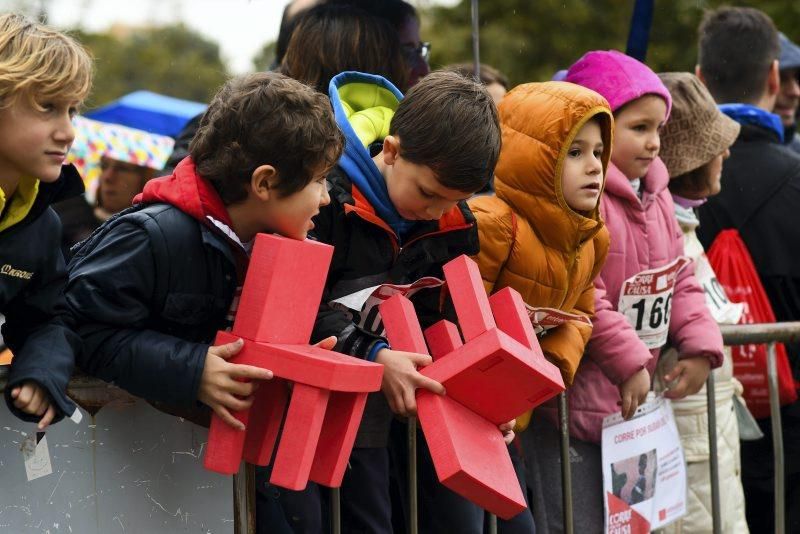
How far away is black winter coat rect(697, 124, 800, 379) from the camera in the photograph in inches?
209

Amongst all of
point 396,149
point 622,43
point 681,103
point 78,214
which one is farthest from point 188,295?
point 622,43

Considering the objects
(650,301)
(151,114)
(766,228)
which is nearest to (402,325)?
(650,301)

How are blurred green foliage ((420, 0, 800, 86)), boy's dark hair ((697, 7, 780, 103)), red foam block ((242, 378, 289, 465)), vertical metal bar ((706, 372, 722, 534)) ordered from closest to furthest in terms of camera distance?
1. red foam block ((242, 378, 289, 465))
2. vertical metal bar ((706, 372, 722, 534))
3. boy's dark hair ((697, 7, 780, 103))
4. blurred green foliage ((420, 0, 800, 86))

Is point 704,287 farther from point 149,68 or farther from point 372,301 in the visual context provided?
point 149,68

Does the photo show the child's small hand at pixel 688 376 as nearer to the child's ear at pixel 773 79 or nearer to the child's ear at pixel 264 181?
the child's ear at pixel 264 181

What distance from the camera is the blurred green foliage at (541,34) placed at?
15.7m

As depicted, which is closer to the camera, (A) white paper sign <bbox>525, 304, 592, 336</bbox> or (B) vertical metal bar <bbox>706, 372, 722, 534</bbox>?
(A) white paper sign <bbox>525, 304, 592, 336</bbox>

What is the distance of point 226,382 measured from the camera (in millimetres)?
2912

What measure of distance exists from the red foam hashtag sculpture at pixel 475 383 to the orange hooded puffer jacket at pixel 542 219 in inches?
20.1

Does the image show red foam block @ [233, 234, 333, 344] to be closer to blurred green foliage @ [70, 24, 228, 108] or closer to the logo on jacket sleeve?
the logo on jacket sleeve

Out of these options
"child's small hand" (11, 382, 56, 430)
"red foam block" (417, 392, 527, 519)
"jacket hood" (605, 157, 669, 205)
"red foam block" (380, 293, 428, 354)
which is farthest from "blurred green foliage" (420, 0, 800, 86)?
"child's small hand" (11, 382, 56, 430)

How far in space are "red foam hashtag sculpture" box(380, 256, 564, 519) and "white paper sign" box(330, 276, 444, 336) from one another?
0.47 ft

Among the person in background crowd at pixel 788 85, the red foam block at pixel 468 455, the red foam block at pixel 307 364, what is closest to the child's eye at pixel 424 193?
the red foam block at pixel 468 455

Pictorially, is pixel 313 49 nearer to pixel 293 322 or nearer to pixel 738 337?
pixel 293 322
